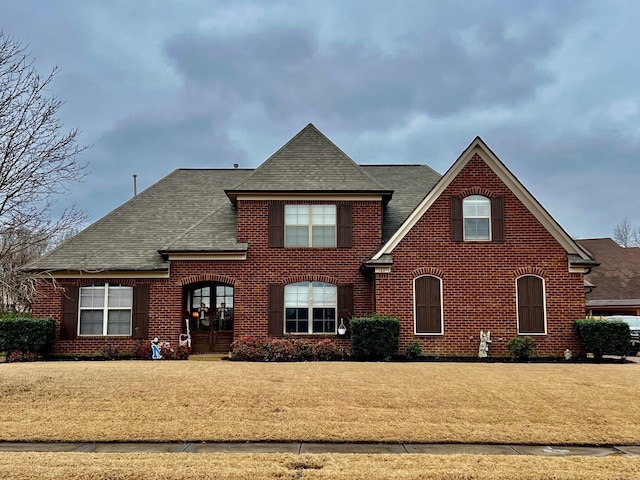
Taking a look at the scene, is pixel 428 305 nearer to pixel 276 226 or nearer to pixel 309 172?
pixel 276 226

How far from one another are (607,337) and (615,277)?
2137cm

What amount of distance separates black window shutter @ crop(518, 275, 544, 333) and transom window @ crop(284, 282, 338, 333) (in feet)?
19.1

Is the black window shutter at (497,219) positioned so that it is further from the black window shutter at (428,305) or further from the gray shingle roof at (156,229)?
the gray shingle roof at (156,229)

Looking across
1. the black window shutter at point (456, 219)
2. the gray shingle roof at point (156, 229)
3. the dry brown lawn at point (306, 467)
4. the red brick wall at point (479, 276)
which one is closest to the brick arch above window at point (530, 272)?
the red brick wall at point (479, 276)

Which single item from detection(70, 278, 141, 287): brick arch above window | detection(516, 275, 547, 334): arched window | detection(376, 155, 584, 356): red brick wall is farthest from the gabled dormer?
detection(516, 275, 547, 334): arched window

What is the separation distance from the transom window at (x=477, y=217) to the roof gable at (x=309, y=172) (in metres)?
2.60

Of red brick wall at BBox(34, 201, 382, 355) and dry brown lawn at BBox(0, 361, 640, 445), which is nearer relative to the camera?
dry brown lawn at BBox(0, 361, 640, 445)

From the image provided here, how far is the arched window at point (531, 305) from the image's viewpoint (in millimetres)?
18230

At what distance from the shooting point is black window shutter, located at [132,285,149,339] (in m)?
19.0

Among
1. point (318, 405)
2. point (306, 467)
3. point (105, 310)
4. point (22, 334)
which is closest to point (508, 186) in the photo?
point (318, 405)

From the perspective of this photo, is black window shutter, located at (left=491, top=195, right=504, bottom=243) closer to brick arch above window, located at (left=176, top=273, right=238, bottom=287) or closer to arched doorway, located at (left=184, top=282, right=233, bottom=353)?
brick arch above window, located at (left=176, top=273, right=238, bottom=287)

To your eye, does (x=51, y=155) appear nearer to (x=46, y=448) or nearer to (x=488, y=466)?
(x=46, y=448)

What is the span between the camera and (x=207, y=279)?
19266 millimetres

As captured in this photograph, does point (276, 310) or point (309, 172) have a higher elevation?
point (309, 172)
